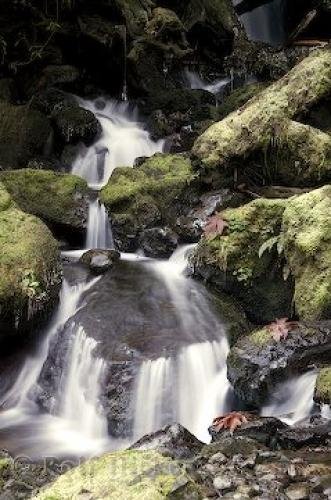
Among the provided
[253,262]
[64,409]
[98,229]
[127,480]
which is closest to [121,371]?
[64,409]

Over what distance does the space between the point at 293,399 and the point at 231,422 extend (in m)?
0.89

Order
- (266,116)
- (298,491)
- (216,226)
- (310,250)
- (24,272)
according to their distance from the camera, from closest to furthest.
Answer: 1. (298,491)
2. (310,250)
3. (24,272)
4. (216,226)
5. (266,116)

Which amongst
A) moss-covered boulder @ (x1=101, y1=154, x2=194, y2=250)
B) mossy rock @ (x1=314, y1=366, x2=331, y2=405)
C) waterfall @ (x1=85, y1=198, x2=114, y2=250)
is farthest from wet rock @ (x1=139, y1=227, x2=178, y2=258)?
mossy rock @ (x1=314, y1=366, x2=331, y2=405)

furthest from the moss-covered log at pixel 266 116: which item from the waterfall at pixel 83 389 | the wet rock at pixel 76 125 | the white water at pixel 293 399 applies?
the white water at pixel 293 399

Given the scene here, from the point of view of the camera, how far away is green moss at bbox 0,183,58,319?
7.59 m

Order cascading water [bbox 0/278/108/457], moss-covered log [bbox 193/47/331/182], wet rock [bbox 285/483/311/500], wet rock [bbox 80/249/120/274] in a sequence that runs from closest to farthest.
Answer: wet rock [bbox 285/483/311/500] → cascading water [bbox 0/278/108/457] → wet rock [bbox 80/249/120/274] → moss-covered log [bbox 193/47/331/182]

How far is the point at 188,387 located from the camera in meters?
6.88

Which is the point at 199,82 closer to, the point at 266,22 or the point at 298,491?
the point at 266,22

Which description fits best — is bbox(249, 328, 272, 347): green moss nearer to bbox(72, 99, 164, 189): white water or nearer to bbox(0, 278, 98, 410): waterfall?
bbox(0, 278, 98, 410): waterfall

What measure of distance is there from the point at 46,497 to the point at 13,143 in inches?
436

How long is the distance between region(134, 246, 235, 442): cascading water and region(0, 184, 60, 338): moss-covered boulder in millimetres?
1933

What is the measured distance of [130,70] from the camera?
52.5ft

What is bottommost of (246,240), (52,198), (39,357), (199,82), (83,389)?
(83,389)

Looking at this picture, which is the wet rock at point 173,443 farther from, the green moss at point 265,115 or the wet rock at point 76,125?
the wet rock at point 76,125
